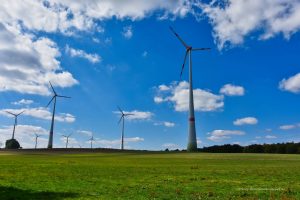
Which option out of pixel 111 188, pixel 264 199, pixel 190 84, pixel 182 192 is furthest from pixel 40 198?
pixel 190 84

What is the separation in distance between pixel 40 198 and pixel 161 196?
21.6 ft

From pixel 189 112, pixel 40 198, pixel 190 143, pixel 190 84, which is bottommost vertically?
pixel 40 198

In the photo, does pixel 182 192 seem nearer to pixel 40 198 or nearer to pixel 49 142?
pixel 40 198

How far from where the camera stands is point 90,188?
27766 mm

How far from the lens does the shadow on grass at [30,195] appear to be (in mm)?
23047

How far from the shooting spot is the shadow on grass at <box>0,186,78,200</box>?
23.0 m

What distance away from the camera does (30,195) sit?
2422 centimetres

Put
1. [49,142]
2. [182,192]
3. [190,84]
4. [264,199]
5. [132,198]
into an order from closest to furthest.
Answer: [264,199], [132,198], [182,192], [190,84], [49,142]

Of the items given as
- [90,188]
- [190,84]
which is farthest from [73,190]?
[190,84]

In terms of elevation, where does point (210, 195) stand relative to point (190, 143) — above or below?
below

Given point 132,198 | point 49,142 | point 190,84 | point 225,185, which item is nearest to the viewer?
point 132,198

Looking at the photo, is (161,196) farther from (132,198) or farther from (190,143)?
(190,143)

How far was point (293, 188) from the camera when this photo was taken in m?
26.3

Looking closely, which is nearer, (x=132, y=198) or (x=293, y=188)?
(x=132, y=198)
